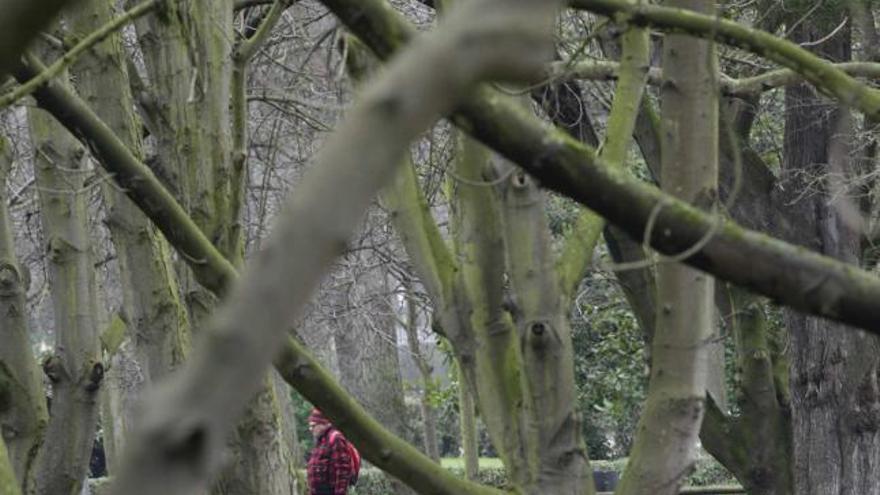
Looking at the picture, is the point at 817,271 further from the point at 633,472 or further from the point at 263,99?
the point at 263,99

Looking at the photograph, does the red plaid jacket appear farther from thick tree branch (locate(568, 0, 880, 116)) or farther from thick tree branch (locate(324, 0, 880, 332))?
thick tree branch (locate(324, 0, 880, 332))

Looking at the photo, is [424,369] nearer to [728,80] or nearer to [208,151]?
[728,80]

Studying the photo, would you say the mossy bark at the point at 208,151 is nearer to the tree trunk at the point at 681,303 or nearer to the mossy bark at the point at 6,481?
the mossy bark at the point at 6,481

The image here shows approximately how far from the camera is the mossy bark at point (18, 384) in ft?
22.1

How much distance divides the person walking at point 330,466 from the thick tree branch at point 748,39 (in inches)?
406

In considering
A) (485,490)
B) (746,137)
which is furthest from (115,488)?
(746,137)

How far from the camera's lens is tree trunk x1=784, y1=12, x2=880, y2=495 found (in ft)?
40.1

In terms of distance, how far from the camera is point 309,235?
1.37 meters

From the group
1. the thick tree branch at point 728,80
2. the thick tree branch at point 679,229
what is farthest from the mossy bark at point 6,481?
the thick tree branch at point 728,80

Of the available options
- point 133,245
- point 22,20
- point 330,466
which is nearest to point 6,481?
point 133,245

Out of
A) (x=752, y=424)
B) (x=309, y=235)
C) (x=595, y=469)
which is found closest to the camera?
(x=309, y=235)

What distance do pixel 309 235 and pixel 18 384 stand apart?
5.66 metres

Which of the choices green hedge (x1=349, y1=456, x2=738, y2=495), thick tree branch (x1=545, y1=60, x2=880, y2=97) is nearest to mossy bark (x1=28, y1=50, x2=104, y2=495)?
thick tree branch (x1=545, y1=60, x2=880, y2=97)

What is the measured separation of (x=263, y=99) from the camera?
9930 mm
